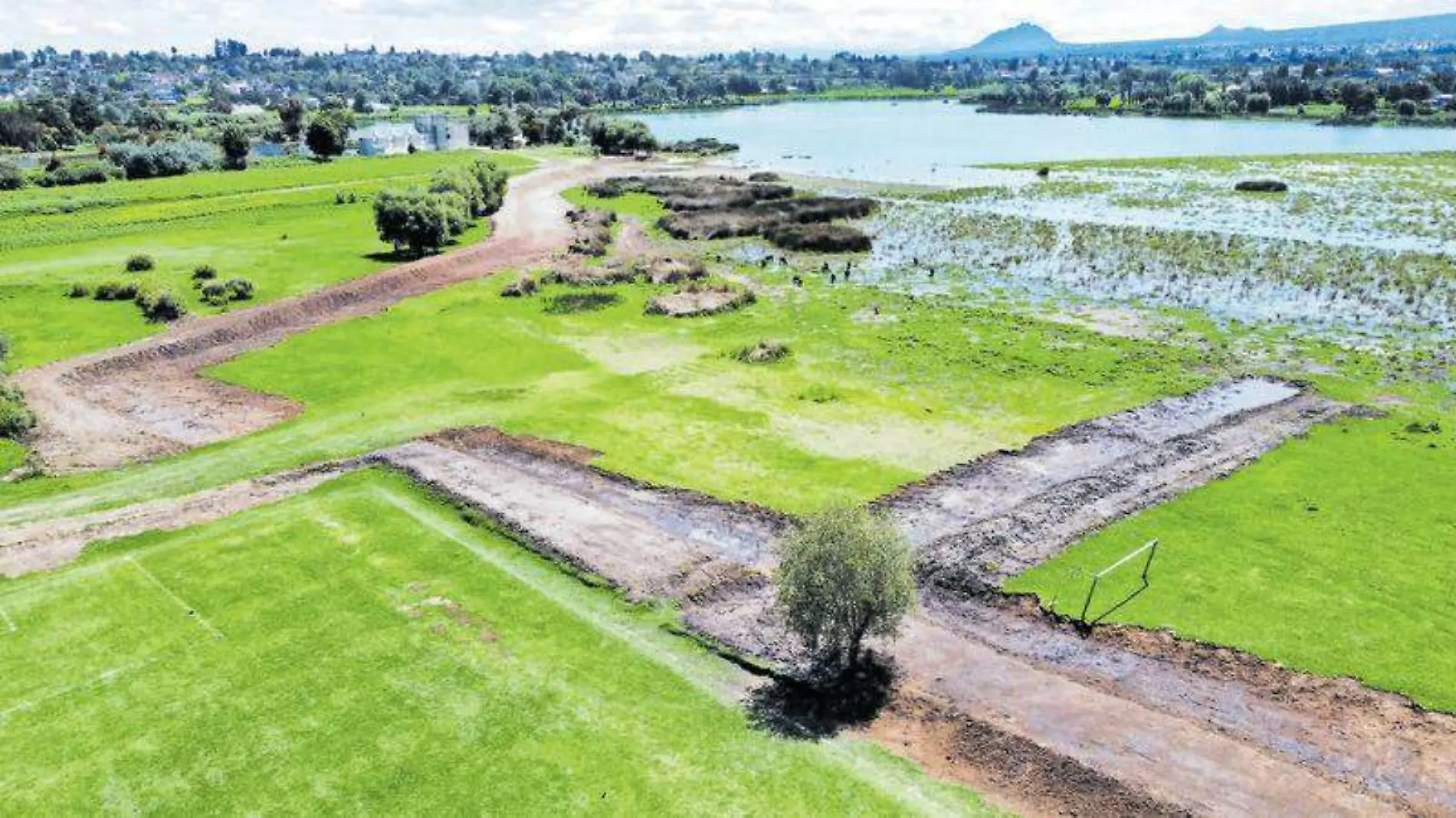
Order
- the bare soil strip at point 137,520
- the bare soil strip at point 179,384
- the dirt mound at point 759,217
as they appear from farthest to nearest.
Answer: the dirt mound at point 759,217 → the bare soil strip at point 179,384 → the bare soil strip at point 137,520

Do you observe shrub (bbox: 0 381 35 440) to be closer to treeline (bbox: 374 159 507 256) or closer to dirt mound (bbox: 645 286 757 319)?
dirt mound (bbox: 645 286 757 319)

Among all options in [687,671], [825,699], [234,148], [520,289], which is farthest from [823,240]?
[234,148]

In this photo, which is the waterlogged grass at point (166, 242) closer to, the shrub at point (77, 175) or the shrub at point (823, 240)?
the shrub at point (77, 175)

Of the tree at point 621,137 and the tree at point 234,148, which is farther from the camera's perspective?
the tree at point 621,137

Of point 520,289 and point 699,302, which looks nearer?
point 699,302

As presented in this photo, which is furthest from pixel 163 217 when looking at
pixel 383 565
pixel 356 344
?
pixel 383 565

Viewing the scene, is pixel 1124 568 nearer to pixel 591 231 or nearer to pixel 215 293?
pixel 215 293

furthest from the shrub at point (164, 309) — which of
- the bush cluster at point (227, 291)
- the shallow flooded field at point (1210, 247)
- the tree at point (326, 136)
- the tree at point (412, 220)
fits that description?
the tree at point (326, 136)
